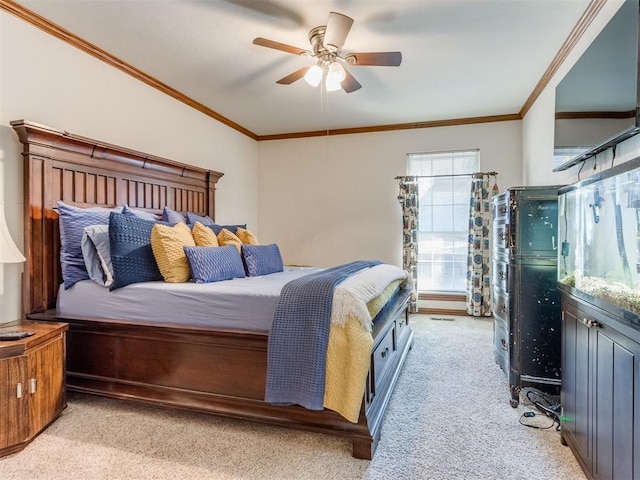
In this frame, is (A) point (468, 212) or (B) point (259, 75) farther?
(A) point (468, 212)

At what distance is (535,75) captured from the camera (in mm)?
3451

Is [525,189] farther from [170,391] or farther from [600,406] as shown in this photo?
[170,391]

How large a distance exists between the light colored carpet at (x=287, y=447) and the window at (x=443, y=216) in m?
2.57

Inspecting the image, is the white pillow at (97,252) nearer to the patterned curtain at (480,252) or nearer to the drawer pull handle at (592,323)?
the drawer pull handle at (592,323)

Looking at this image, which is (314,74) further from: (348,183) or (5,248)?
(348,183)

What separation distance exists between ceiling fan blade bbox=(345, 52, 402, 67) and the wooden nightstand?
2657 millimetres

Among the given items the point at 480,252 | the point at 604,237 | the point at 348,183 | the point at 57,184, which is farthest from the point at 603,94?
the point at 57,184

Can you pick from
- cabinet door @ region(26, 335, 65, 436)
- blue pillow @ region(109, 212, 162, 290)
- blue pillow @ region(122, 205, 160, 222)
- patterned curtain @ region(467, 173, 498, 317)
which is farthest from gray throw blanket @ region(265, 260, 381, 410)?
patterned curtain @ region(467, 173, 498, 317)

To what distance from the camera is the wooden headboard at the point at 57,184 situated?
2406 millimetres

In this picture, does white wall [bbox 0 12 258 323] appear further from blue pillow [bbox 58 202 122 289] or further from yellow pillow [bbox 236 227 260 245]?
yellow pillow [bbox 236 227 260 245]

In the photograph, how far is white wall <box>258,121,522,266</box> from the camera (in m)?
4.76

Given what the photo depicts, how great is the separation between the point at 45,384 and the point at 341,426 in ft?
5.62

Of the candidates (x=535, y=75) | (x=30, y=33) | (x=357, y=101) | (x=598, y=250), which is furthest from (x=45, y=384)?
(x=535, y=75)

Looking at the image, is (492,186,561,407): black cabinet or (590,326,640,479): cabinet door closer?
(590,326,640,479): cabinet door
